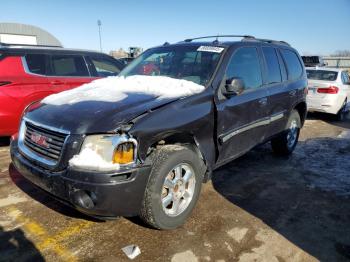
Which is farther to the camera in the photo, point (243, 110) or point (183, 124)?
point (243, 110)

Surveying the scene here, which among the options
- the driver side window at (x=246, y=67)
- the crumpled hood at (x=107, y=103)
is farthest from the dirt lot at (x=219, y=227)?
the driver side window at (x=246, y=67)

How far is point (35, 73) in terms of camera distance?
5805 millimetres

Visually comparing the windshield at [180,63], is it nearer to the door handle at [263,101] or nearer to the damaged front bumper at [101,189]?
the door handle at [263,101]

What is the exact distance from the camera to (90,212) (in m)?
2.70

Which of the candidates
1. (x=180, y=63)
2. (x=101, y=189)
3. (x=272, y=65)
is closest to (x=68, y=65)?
(x=180, y=63)

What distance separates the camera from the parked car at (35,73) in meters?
5.40

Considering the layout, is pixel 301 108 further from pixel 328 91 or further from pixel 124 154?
pixel 124 154

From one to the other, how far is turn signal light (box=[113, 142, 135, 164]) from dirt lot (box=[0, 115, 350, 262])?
848mm

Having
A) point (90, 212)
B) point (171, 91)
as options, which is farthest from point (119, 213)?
point (171, 91)

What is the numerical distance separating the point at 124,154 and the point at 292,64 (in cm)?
400

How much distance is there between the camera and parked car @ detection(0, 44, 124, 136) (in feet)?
17.7

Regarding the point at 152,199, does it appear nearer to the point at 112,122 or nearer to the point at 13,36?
the point at 112,122

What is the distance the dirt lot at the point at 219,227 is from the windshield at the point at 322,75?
5.96 m

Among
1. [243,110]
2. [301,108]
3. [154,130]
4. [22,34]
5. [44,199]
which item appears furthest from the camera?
[22,34]
